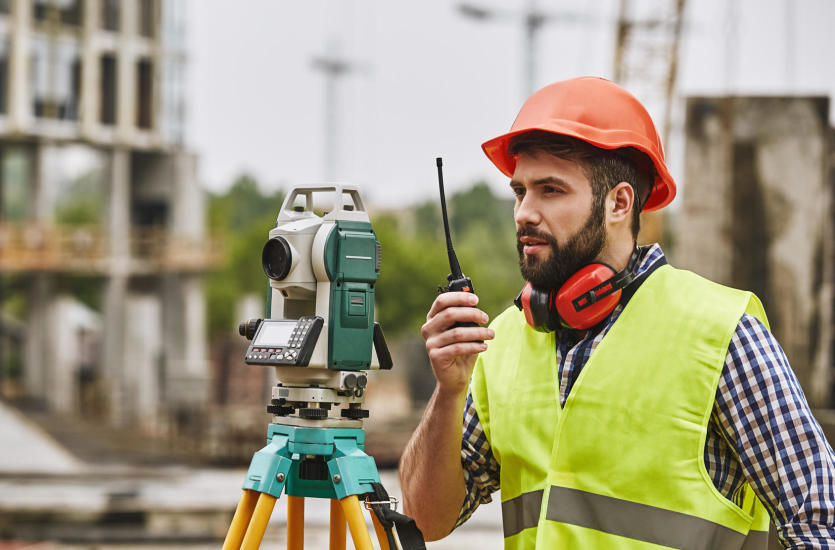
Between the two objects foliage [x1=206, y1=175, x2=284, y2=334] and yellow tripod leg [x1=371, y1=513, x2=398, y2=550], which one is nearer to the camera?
yellow tripod leg [x1=371, y1=513, x2=398, y2=550]

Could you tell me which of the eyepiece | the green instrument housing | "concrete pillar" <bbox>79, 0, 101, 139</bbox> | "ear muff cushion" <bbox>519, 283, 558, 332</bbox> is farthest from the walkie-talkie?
"concrete pillar" <bbox>79, 0, 101, 139</bbox>

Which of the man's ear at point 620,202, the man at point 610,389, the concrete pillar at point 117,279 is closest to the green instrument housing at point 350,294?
the man at point 610,389

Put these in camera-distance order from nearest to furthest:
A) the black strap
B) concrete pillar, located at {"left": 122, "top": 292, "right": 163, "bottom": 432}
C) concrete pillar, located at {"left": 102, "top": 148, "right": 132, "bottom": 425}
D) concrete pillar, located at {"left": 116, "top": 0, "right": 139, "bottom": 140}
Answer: the black strap
concrete pillar, located at {"left": 102, "top": 148, "right": 132, "bottom": 425}
concrete pillar, located at {"left": 116, "top": 0, "right": 139, "bottom": 140}
concrete pillar, located at {"left": 122, "top": 292, "right": 163, "bottom": 432}

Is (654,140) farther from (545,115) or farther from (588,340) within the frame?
(588,340)

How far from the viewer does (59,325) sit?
124 feet

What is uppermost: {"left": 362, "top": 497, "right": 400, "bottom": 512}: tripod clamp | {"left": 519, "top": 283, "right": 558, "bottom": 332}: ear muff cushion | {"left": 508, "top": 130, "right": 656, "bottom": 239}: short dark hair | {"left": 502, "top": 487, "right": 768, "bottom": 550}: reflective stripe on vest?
{"left": 508, "top": 130, "right": 656, "bottom": 239}: short dark hair

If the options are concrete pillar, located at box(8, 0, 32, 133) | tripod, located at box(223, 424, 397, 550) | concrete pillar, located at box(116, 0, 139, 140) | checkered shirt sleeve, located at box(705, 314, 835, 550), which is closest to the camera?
checkered shirt sleeve, located at box(705, 314, 835, 550)

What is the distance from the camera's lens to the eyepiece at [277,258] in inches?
113

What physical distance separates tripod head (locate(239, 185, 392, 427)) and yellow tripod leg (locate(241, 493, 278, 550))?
211 millimetres

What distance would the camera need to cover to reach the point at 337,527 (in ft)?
9.91

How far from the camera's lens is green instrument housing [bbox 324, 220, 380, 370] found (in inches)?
113

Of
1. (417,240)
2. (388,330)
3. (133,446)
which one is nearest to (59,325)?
(133,446)

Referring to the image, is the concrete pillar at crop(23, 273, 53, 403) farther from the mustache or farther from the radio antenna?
the mustache

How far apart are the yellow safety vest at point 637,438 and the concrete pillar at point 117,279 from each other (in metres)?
37.4
